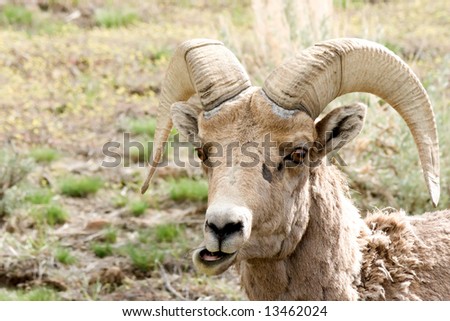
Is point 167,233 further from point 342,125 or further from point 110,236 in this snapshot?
point 342,125

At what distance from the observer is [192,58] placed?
6.91 m

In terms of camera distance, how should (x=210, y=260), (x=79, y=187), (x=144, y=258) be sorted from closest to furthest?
(x=210, y=260) → (x=144, y=258) → (x=79, y=187)

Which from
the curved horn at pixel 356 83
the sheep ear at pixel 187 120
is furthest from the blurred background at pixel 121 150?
the curved horn at pixel 356 83

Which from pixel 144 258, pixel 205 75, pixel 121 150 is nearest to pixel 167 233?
pixel 144 258

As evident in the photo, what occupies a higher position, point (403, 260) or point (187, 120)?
point (187, 120)

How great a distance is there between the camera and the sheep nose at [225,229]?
18.7ft

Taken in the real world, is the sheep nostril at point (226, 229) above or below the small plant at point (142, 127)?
above

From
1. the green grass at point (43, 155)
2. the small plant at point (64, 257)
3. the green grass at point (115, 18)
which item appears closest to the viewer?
the small plant at point (64, 257)

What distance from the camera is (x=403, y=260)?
22.3 ft

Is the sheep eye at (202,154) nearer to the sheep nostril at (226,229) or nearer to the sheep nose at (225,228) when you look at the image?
the sheep nose at (225,228)

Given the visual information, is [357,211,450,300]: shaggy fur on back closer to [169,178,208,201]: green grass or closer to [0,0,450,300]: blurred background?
[0,0,450,300]: blurred background

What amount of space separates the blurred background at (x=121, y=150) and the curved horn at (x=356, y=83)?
63.1 inches

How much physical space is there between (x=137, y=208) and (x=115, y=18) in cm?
798

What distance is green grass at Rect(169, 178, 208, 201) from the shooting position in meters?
11.3
